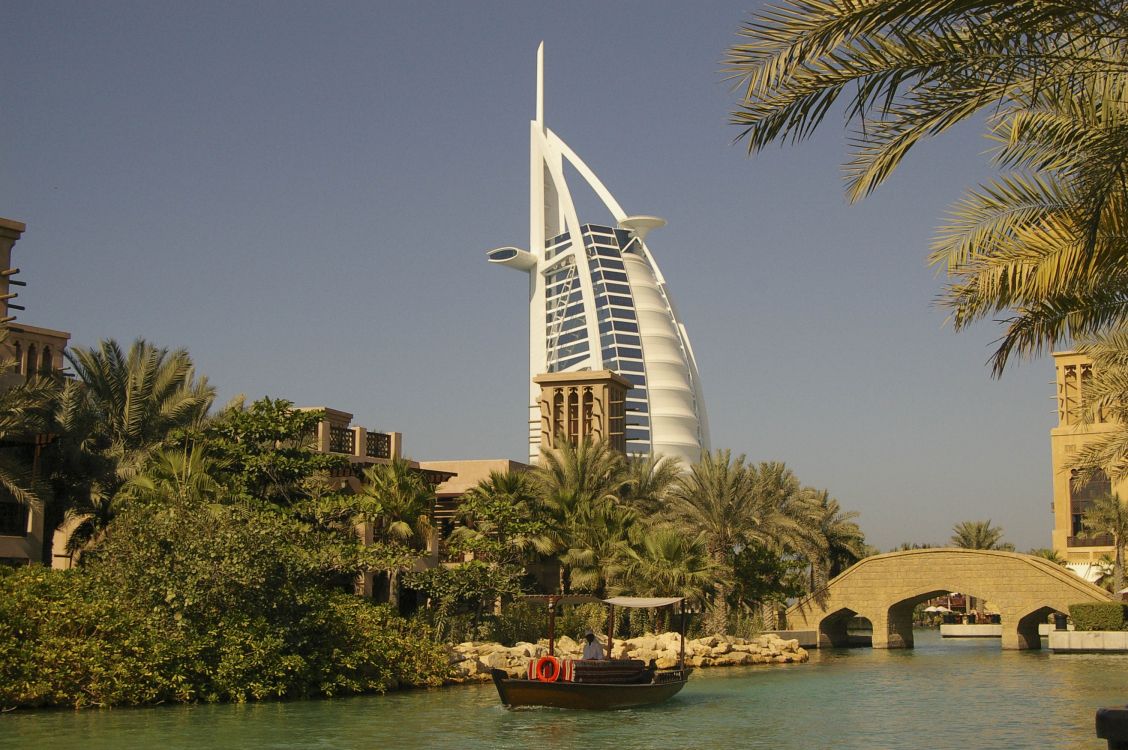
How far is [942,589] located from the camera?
178 ft

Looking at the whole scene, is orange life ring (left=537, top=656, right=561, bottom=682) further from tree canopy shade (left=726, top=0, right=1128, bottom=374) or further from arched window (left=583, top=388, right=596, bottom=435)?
arched window (left=583, top=388, right=596, bottom=435)

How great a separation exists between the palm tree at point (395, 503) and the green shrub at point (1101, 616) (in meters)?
27.6

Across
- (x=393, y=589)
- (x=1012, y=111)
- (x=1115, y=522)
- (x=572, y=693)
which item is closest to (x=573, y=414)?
(x=1115, y=522)

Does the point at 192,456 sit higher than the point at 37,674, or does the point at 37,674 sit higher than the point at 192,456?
the point at 192,456

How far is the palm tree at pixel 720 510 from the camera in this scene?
4653 cm

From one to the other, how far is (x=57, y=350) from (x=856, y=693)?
24368 mm

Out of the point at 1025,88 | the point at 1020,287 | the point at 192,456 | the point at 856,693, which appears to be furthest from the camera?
the point at 856,693

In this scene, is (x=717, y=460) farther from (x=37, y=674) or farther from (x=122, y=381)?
(x=37, y=674)

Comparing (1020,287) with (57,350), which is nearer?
(1020,287)

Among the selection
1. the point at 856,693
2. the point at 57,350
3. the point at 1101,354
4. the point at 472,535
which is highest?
the point at 57,350

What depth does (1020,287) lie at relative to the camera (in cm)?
1273

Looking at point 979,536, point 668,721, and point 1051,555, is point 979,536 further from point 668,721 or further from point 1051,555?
point 668,721

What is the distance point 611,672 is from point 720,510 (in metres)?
20.9

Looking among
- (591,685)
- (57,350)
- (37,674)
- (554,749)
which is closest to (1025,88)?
(554,749)
